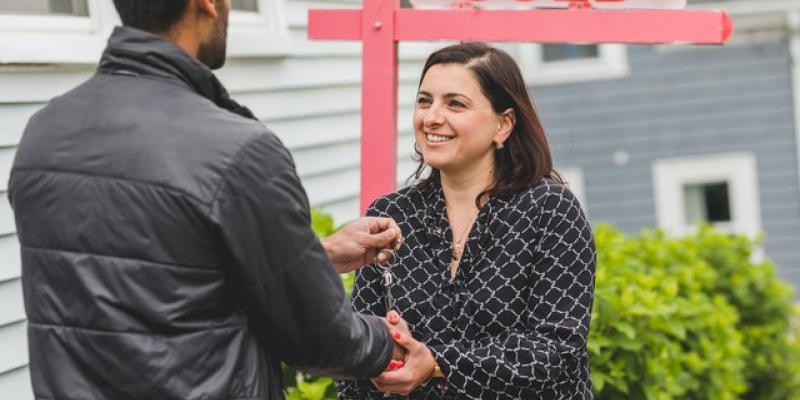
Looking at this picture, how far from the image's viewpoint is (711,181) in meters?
13.3

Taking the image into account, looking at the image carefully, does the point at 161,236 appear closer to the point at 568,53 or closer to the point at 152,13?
the point at 152,13

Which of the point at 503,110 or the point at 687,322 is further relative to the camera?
the point at 687,322

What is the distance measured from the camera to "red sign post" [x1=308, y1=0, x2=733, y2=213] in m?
3.76

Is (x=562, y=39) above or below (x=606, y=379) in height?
above

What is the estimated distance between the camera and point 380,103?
3.87 meters

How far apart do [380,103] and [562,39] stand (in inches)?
22.2

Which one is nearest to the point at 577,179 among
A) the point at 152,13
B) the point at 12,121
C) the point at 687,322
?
the point at 687,322

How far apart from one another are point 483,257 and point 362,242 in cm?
36

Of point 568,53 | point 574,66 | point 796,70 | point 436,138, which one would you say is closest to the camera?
point 436,138

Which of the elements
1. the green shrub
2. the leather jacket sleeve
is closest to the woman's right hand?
the leather jacket sleeve

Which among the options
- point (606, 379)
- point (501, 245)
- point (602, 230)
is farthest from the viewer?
point (602, 230)

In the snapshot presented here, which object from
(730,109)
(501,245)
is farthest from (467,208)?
(730,109)

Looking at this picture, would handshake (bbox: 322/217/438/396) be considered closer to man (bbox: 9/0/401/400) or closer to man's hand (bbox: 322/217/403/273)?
man's hand (bbox: 322/217/403/273)

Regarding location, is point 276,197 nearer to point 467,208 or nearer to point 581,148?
point 467,208
